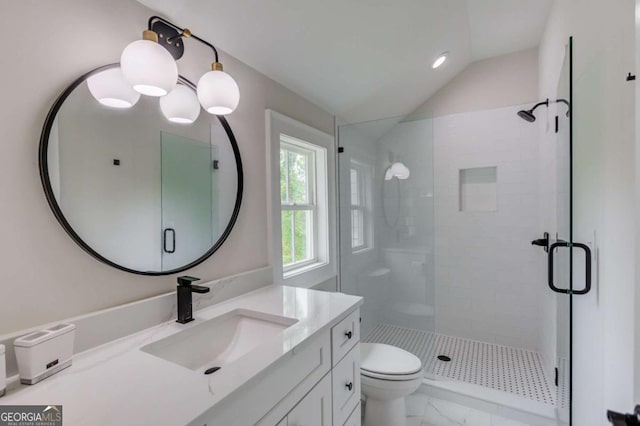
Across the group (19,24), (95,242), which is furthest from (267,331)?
(19,24)

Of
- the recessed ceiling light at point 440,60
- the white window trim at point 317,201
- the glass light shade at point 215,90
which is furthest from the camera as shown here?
the recessed ceiling light at point 440,60

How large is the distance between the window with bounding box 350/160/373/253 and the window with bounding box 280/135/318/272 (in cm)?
43

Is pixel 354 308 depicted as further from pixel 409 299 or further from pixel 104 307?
pixel 409 299

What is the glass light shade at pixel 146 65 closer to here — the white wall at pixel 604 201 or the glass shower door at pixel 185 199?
the glass shower door at pixel 185 199

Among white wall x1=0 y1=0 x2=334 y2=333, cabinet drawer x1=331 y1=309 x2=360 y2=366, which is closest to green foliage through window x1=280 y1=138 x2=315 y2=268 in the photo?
cabinet drawer x1=331 y1=309 x2=360 y2=366

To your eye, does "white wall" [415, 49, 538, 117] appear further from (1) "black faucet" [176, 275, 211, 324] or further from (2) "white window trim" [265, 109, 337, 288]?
(1) "black faucet" [176, 275, 211, 324]

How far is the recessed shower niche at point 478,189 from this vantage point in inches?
108

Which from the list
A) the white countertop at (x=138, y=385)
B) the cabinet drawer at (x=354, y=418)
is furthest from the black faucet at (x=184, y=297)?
the cabinet drawer at (x=354, y=418)

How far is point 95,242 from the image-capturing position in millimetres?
1022

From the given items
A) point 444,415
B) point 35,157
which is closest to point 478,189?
point 444,415

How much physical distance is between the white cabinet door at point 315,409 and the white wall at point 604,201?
90 centimetres

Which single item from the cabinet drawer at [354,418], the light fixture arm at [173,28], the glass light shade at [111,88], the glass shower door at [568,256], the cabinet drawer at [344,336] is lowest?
the cabinet drawer at [354,418]

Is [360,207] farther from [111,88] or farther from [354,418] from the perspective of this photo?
[111,88]

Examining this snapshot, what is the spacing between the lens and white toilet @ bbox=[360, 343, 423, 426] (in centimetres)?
164
